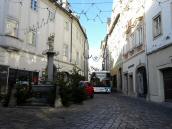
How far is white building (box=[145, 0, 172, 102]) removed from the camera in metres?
19.4

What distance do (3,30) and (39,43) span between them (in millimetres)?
6564

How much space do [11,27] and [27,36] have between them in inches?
114

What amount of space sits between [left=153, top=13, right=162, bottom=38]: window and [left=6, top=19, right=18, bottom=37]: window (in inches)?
446

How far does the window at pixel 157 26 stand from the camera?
21422 mm

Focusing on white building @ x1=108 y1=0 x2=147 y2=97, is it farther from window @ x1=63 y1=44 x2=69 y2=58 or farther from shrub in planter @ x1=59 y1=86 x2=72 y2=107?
shrub in planter @ x1=59 y1=86 x2=72 y2=107

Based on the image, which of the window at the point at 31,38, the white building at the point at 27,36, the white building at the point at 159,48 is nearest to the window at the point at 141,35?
the white building at the point at 159,48

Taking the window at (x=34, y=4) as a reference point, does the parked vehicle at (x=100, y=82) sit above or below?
below

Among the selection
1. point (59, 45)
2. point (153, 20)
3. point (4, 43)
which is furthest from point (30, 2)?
point (153, 20)

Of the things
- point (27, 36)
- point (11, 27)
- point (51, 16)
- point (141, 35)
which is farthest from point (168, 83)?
point (51, 16)

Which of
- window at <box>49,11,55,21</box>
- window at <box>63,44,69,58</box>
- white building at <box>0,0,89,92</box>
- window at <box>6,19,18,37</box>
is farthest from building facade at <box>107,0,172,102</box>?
window at <box>6,19,18,37</box>

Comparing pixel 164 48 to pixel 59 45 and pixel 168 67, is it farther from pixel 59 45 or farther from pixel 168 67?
pixel 59 45

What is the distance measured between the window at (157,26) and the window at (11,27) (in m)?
11.3

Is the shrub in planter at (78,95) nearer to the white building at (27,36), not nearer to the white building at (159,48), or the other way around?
the white building at (27,36)

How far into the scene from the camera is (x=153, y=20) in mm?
22625
